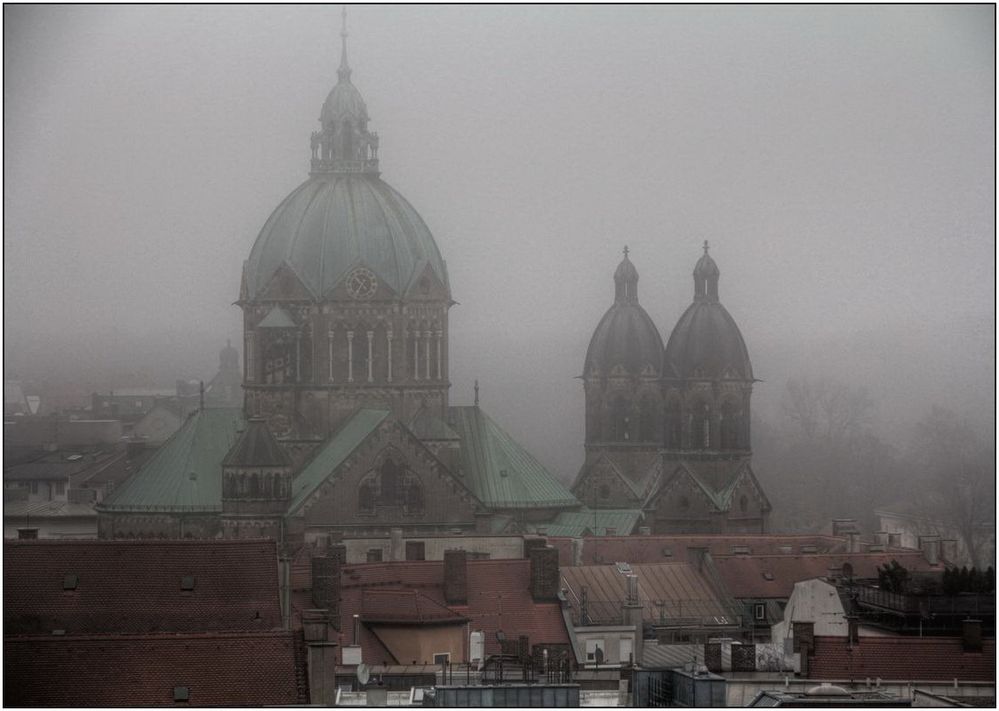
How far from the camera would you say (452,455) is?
6831 centimetres

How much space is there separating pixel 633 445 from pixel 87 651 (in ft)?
98.4

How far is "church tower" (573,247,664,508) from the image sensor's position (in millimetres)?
70812

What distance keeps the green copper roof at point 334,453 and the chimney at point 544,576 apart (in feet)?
38.6

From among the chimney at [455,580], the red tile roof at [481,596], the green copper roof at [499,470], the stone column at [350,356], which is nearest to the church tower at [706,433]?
the green copper roof at [499,470]

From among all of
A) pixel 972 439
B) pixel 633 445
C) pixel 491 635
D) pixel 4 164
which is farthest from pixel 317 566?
pixel 633 445

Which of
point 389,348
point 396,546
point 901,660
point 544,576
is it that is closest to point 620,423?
point 389,348

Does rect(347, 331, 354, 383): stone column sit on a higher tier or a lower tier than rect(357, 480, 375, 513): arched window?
higher

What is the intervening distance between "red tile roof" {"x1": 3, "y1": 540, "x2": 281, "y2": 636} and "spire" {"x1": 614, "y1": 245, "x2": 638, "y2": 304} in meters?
17.2

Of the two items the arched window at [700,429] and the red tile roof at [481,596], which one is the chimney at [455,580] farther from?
the arched window at [700,429]

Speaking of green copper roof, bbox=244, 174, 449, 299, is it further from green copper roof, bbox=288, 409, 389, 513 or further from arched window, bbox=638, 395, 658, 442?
arched window, bbox=638, 395, 658, 442

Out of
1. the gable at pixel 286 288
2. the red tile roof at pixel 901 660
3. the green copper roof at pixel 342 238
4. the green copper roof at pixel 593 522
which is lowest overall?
the red tile roof at pixel 901 660

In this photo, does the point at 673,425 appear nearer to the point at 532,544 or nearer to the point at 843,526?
the point at 843,526

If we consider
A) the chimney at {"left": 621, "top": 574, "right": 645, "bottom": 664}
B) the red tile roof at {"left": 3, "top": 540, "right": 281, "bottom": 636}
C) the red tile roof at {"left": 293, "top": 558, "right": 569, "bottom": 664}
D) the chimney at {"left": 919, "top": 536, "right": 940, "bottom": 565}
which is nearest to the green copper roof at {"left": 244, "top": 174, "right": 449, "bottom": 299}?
the chimney at {"left": 919, "top": 536, "right": 940, "bottom": 565}

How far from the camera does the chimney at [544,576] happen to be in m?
53.3
